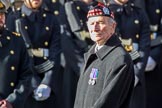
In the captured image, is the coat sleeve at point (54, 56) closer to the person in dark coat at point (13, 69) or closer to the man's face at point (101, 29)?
the person in dark coat at point (13, 69)

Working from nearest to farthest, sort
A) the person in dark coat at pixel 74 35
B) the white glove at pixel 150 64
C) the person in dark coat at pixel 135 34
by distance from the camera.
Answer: the person in dark coat at pixel 74 35 < the person in dark coat at pixel 135 34 < the white glove at pixel 150 64

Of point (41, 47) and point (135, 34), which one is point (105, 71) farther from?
point (135, 34)

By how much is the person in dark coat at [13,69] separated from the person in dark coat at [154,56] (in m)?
2.10

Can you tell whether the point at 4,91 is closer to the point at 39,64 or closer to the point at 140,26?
the point at 39,64

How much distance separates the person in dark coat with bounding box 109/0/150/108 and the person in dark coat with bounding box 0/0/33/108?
5.37ft

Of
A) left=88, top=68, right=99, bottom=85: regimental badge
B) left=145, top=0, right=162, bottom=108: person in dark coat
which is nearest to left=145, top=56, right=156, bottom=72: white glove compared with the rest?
left=145, top=0, right=162, bottom=108: person in dark coat

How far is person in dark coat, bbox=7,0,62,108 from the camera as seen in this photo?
241 inches

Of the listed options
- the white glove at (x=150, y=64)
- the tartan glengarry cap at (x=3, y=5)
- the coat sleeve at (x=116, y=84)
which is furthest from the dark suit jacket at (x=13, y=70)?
the white glove at (x=150, y=64)

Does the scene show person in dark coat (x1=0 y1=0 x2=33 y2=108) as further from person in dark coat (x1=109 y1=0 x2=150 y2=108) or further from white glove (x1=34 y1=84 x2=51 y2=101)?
person in dark coat (x1=109 y1=0 x2=150 y2=108)

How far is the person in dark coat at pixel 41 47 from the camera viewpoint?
6117 millimetres

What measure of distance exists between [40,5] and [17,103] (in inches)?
53.2

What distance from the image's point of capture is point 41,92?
19.8 feet

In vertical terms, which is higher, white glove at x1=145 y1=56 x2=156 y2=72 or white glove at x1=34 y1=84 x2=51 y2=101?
white glove at x1=34 y1=84 x2=51 y2=101

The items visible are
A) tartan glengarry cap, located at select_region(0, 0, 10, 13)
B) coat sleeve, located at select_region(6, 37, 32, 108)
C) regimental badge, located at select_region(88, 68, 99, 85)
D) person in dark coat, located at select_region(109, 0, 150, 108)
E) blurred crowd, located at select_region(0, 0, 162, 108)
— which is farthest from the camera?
person in dark coat, located at select_region(109, 0, 150, 108)
